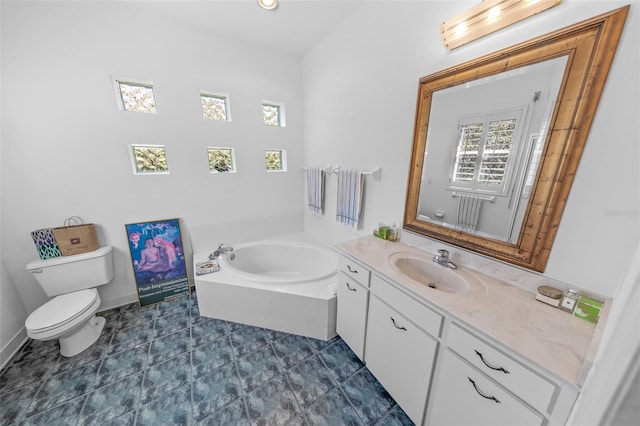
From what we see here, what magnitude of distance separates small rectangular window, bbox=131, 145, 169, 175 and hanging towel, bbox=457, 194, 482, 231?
2643mm

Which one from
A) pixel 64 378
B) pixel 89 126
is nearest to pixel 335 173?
pixel 89 126

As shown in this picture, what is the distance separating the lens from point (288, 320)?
1.90 m

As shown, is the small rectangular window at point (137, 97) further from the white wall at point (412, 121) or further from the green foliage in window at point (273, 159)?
the white wall at point (412, 121)

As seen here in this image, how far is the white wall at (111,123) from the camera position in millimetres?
1650

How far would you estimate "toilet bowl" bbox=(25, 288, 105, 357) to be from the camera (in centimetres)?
151

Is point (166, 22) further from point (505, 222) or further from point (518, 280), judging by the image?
point (518, 280)

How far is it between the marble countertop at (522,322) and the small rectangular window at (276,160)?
200 cm

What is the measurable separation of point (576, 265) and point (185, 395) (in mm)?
2340

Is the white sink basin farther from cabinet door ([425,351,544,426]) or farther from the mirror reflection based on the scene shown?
cabinet door ([425,351,544,426])

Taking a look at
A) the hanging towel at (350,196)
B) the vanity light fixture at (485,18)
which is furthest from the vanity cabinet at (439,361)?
the vanity light fixture at (485,18)

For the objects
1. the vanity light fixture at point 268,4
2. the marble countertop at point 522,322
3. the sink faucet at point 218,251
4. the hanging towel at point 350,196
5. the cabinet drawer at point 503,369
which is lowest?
the sink faucet at point 218,251

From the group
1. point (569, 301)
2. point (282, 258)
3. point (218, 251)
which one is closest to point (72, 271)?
point (218, 251)

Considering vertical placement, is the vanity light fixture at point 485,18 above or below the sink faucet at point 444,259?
above

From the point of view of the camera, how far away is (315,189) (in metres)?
2.74
